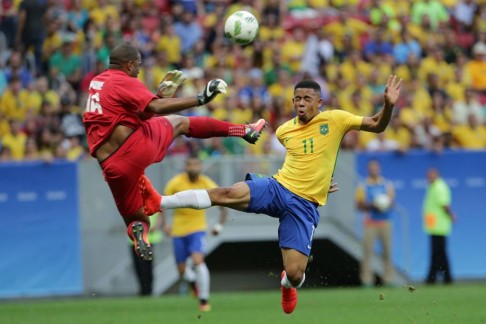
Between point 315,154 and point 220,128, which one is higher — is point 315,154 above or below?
below

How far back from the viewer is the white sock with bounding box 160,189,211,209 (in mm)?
12539

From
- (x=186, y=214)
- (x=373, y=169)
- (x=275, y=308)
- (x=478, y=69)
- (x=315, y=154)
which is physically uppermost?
(x=478, y=69)

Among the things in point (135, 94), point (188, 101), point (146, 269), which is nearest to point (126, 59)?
point (135, 94)

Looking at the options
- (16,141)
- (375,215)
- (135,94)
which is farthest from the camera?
(375,215)

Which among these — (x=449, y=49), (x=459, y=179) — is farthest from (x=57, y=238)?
A: (x=449, y=49)

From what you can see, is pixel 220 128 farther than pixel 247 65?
No

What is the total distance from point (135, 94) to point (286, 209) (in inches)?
84.1

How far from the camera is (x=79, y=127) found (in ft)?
70.7

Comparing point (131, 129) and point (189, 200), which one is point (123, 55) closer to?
point (131, 129)

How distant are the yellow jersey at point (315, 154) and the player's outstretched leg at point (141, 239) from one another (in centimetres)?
163

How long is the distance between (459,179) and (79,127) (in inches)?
289

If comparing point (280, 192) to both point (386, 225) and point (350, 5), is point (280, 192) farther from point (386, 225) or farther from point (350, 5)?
point (350, 5)

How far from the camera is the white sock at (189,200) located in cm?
1254

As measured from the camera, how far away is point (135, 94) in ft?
41.1
